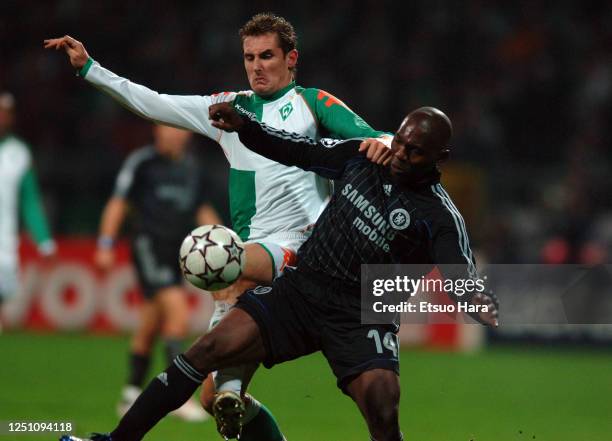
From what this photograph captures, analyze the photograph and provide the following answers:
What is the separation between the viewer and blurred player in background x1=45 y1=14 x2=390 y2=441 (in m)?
5.78

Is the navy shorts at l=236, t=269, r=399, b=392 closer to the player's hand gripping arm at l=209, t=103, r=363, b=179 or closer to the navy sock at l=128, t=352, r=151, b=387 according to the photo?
the player's hand gripping arm at l=209, t=103, r=363, b=179

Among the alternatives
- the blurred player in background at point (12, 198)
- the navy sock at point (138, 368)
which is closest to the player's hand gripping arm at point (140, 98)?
the navy sock at point (138, 368)

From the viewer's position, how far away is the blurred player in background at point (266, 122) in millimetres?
5781

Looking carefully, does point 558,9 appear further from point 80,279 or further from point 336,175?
point 336,175

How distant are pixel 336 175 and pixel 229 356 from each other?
1045mm

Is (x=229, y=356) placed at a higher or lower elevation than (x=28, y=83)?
lower

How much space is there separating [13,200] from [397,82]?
27.3 ft

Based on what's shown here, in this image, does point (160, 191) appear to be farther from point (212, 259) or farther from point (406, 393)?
point (212, 259)

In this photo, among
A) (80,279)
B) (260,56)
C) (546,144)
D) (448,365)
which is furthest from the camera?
(546,144)

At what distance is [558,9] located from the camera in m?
17.6

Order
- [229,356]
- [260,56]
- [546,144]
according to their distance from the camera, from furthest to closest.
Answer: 1. [546,144]
2. [260,56]
3. [229,356]

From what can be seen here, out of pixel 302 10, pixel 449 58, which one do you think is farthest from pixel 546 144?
pixel 302 10

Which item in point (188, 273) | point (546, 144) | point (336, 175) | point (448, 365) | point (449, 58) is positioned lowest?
point (188, 273)

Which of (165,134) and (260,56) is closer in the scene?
(260,56)
